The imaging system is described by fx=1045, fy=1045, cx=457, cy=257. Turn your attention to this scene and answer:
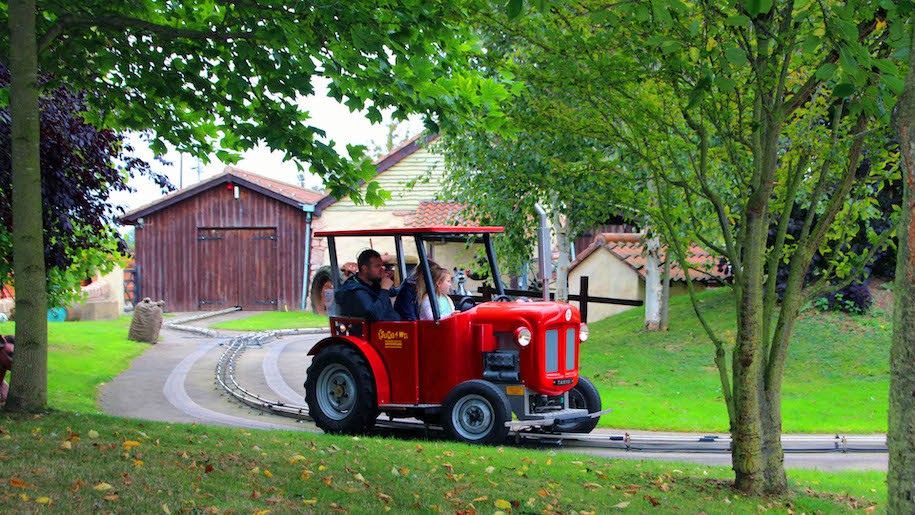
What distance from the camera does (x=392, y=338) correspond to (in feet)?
40.0

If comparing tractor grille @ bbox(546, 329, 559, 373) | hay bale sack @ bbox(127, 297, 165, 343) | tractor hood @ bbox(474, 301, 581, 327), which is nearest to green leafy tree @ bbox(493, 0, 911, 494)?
tractor hood @ bbox(474, 301, 581, 327)

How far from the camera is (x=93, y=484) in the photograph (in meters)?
6.57

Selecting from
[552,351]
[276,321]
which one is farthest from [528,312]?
[276,321]

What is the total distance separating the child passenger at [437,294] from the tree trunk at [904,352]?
23.7ft

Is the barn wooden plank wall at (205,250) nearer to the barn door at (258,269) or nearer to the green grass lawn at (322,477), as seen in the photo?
the barn door at (258,269)

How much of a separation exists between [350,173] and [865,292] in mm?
13690

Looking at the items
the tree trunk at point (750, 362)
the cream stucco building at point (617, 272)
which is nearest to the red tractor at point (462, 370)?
the tree trunk at point (750, 362)

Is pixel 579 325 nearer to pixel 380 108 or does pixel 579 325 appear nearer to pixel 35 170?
pixel 380 108

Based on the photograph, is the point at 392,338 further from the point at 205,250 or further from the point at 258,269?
the point at 205,250

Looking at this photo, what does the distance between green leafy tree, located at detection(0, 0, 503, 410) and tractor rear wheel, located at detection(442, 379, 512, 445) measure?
2.35 m

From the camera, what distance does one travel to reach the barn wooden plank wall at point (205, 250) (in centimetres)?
3762

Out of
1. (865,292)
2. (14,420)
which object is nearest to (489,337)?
(14,420)

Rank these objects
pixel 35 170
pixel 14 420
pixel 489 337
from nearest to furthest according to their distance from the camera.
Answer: pixel 14 420, pixel 35 170, pixel 489 337

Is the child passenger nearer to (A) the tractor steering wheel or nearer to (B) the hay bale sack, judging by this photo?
(A) the tractor steering wheel
